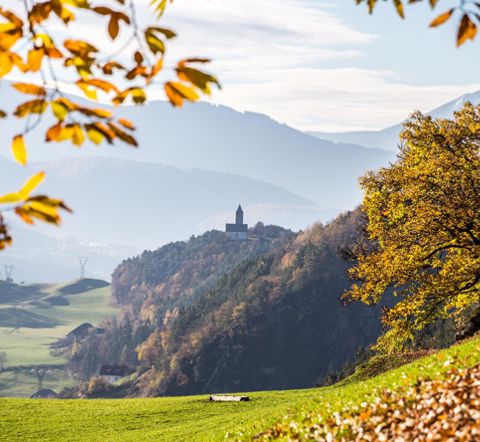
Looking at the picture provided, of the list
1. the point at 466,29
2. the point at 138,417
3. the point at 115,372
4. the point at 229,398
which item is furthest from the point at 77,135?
the point at 115,372

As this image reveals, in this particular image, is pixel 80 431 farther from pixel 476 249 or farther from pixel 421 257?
pixel 476 249

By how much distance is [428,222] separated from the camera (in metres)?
29.6

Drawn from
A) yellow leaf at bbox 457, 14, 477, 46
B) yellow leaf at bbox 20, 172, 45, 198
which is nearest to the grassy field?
yellow leaf at bbox 457, 14, 477, 46

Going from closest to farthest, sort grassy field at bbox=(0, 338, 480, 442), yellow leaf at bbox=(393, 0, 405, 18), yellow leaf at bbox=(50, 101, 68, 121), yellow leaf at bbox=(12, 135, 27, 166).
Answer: yellow leaf at bbox=(12, 135, 27, 166) < yellow leaf at bbox=(50, 101, 68, 121) < yellow leaf at bbox=(393, 0, 405, 18) < grassy field at bbox=(0, 338, 480, 442)

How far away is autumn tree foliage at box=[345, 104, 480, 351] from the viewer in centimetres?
2923

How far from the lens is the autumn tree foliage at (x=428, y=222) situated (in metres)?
29.2

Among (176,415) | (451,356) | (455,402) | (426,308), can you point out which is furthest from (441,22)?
(176,415)

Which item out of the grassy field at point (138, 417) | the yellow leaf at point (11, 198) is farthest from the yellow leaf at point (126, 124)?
the grassy field at point (138, 417)

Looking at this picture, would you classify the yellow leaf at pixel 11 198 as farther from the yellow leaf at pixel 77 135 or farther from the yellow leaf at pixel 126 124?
the yellow leaf at pixel 126 124

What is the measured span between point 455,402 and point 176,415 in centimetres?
2321

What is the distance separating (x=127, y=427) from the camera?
31844 millimetres

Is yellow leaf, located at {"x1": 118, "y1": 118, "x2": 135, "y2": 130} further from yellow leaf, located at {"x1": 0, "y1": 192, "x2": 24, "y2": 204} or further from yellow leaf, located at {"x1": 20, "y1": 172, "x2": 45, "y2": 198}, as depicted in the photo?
yellow leaf, located at {"x1": 0, "y1": 192, "x2": 24, "y2": 204}

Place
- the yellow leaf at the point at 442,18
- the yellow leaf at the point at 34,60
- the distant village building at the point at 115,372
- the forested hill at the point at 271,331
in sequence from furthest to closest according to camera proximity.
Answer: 1. the distant village building at the point at 115,372
2. the forested hill at the point at 271,331
3. the yellow leaf at the point at 34,60
4. the yellow leaf at the point at 442,18

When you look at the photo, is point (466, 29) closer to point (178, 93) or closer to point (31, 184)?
point (178, 93)
